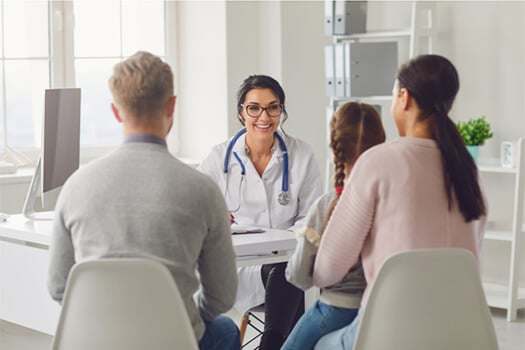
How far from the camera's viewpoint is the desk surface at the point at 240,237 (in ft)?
9.25

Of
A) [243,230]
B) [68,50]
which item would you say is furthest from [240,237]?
[68,50]

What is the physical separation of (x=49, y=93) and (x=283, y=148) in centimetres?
89

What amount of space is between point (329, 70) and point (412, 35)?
51 cm

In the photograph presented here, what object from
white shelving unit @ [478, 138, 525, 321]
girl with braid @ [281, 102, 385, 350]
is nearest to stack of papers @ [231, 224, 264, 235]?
girl with braid @ [281, 102, 385, 350]

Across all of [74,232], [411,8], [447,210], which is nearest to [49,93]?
[74,232]

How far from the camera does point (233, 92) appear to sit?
530cm

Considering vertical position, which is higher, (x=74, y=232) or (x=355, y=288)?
(x=74, y=232)

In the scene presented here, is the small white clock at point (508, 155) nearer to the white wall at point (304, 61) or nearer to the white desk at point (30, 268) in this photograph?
the white wall at point (304, 61)

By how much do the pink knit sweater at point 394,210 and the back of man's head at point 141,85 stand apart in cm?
49

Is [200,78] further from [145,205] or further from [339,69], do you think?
[145,205]

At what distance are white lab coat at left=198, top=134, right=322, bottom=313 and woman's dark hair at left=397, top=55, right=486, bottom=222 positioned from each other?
1251 mm

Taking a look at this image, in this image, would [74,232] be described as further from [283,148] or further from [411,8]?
[411,8]

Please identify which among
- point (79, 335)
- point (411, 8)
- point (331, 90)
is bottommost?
point (79, 335)

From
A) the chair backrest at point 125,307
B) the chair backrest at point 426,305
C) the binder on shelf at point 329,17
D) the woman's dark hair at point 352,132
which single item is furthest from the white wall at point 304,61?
the chair backrest at point 125,307
